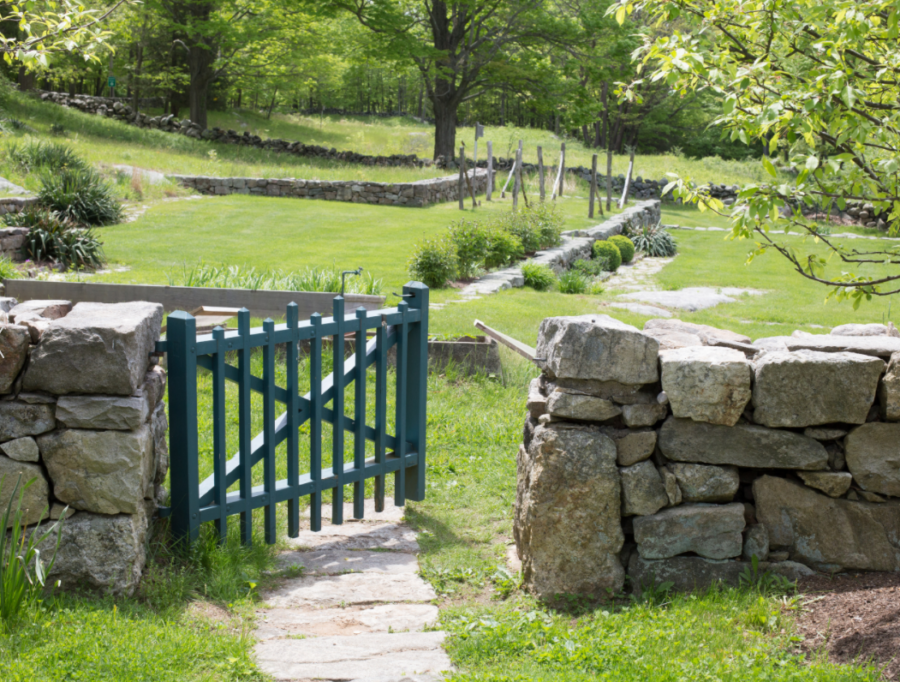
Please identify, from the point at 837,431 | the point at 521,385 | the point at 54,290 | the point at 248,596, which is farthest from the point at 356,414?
the point at 54,290

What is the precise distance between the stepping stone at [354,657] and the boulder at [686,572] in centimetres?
96

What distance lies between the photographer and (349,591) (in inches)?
142

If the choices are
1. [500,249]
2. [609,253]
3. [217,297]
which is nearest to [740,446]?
[217,297]

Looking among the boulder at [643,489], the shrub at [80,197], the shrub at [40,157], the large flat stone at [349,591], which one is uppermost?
the shrub at [40,157]

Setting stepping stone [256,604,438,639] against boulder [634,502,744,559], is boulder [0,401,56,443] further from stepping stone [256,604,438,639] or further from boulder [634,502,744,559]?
boulder [634,502,744,559]

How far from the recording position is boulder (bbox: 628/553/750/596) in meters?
3.44

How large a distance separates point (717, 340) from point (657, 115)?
43998 millimetres

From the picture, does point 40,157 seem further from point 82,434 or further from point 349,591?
point 349,591

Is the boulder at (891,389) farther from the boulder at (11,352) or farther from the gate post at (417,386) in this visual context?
the boulder at (11,352)

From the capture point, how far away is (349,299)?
→ 748cm

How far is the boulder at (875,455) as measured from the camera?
326 cm

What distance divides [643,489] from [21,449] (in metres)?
2.58

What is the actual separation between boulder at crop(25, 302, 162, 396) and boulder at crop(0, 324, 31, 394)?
48 millimetres

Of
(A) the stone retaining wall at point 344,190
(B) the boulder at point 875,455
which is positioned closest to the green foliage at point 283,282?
(B) the boulder at point 875,455
